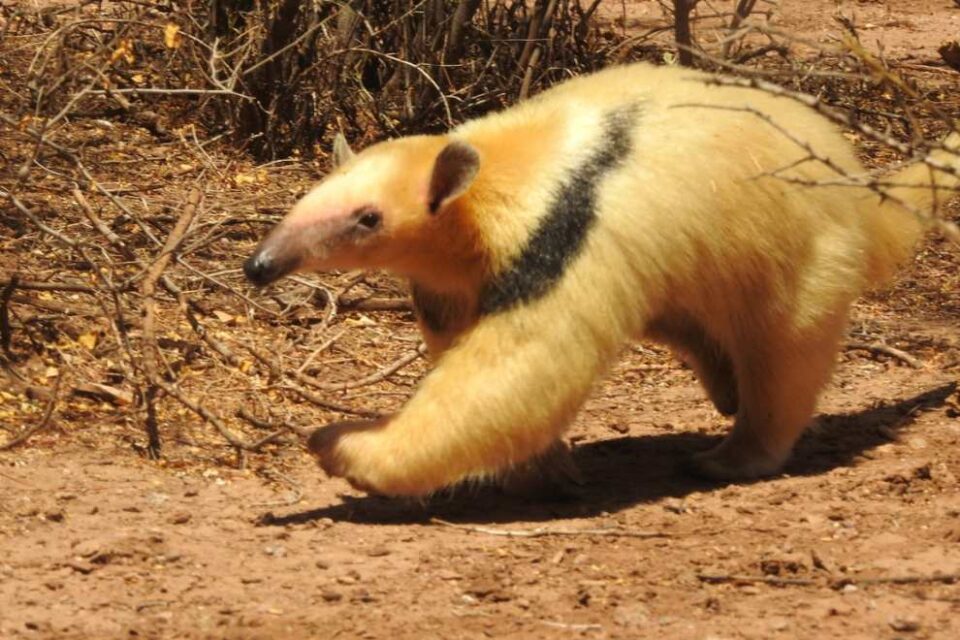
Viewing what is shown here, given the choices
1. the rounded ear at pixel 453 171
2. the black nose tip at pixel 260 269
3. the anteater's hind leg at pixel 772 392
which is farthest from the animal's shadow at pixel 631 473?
the rounded ear at pixel 453 171

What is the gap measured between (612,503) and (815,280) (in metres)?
1.37

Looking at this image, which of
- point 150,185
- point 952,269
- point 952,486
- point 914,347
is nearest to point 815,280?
point 952,486

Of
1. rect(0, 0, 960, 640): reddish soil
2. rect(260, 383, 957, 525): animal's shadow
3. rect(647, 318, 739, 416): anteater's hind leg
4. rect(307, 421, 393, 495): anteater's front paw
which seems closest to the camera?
rect(0, 0, 960, 640): reddish soil

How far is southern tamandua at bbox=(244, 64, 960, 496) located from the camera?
679 cm

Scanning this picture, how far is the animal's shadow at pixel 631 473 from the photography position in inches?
290

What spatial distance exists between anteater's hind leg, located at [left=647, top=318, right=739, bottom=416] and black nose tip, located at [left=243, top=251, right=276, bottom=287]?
76.8 inches

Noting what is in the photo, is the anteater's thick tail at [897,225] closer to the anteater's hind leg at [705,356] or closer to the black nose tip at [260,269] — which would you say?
the anteater's hind leg at [705,356]

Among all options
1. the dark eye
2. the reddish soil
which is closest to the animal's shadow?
the reddish soil

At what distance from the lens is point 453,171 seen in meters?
6.81

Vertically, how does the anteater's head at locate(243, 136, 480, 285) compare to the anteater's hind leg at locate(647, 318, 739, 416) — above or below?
above

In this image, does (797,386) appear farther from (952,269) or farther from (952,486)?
(952,269)

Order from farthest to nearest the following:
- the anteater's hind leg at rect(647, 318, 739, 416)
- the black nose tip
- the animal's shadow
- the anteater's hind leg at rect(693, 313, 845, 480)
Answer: the anteater's hind leg at rect(647, 318, 739, 416) < the anteater's hind leg at rect(693, 313, 845, 480) < the animal's shadow < the black nose tip

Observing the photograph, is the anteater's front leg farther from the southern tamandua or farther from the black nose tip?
the black nose tip

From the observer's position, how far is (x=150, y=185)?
36.8 feet
